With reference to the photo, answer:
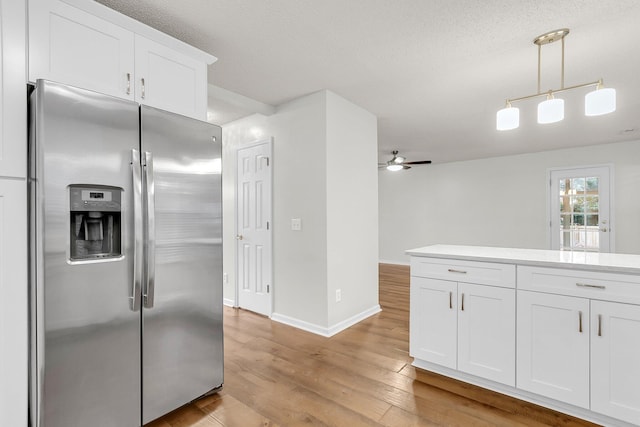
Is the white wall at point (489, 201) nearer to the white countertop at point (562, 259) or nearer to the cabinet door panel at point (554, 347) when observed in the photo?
the white countertop at point (562, 259)

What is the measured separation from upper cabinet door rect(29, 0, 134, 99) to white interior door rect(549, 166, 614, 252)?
710 cm

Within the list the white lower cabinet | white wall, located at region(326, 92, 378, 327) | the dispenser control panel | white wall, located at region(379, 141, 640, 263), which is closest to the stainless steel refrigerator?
the dispenser control panel

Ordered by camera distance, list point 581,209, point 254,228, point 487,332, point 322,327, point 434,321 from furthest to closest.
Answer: point 581,209, point 254,228, point 322,327, point 434,321, point 487,332

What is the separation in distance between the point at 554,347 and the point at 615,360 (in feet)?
0.88

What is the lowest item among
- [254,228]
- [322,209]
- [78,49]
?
[254,228]

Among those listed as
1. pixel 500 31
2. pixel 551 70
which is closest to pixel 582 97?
pixel 551 70

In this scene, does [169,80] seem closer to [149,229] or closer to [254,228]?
[149,229]

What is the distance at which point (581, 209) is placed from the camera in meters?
5.80

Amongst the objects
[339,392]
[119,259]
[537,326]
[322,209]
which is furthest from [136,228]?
[537,326]

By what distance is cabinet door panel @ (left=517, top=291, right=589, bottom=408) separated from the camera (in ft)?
5.90

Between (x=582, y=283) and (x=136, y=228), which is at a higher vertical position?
(x=136, y=228)

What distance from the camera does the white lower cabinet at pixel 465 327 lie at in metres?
2.05

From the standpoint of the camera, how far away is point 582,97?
3355 millimetres

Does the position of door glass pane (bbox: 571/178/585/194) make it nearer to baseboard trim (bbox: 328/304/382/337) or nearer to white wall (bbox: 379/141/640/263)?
white wall (bbox: 379/141/640/263)
